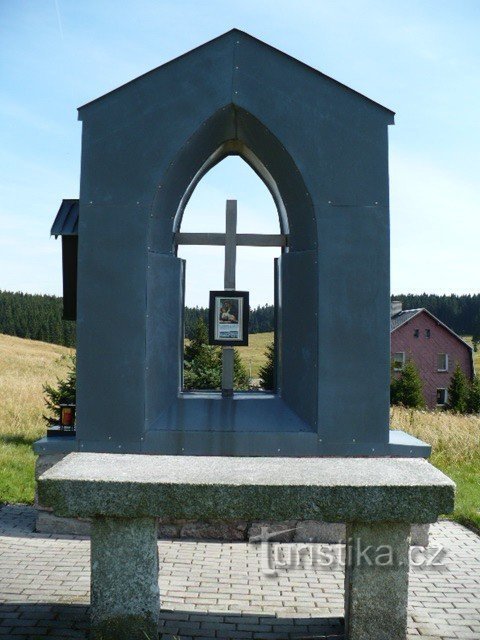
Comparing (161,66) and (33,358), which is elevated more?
(161,66)

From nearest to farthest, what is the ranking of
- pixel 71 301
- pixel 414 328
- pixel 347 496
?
pixel 347 496 < pixel 71 301 < pixel 414 328

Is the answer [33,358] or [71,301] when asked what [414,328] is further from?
[71,301]

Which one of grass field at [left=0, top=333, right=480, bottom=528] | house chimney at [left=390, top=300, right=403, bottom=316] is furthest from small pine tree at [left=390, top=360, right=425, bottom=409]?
grass field at [left=0, top=333, right=480, bottom=528]

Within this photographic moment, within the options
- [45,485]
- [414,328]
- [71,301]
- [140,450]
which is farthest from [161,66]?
[414,328]

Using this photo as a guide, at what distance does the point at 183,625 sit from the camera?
412 centimetres

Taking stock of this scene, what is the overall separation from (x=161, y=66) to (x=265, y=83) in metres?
0.99

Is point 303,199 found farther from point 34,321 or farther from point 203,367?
point 34,321

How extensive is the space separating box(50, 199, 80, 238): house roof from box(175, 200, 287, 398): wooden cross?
102 centimetres

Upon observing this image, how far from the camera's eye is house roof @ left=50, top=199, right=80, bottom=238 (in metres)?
6.32

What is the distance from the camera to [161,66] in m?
6.13

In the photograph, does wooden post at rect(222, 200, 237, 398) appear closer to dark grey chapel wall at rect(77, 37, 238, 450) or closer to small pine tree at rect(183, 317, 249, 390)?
dark grey chapel wall at rect(77, 37, 238, 450)

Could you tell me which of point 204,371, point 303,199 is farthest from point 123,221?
point 204,371

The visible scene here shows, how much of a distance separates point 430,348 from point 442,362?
1586 millimetres

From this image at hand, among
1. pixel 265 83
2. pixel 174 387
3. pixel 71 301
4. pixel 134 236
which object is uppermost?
pixel 265 83
